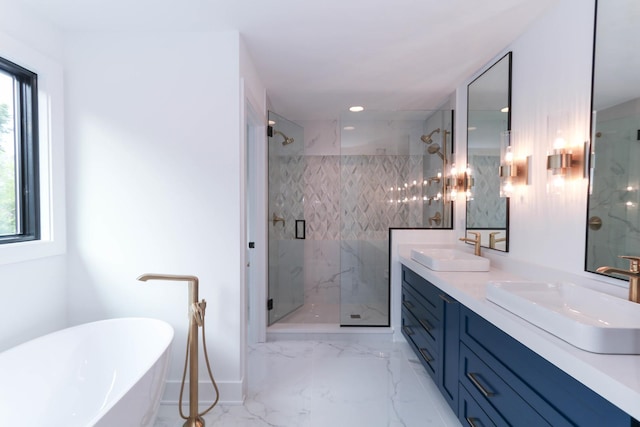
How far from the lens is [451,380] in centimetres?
194

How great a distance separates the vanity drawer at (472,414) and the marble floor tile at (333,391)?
0.89 ft

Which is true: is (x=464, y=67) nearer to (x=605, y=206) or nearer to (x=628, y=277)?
(x=605, y=206)

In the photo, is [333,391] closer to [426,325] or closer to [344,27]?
[426,325]

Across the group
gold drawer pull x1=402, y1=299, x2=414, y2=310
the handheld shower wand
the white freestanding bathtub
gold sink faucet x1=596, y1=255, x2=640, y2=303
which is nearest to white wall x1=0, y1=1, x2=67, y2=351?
the white freestanding bathtub

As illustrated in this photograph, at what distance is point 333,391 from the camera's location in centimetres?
232

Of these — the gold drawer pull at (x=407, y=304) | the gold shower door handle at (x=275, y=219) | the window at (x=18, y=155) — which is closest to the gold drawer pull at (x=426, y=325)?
the gold drawer pull at (x=407, y=304)

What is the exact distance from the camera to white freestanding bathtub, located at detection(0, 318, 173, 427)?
1.47 metres

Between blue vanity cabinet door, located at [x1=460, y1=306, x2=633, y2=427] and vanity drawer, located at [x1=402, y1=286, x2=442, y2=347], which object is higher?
blue vanity cabinet door, located at [x1=460, y1=306, x2=633, y2=427]

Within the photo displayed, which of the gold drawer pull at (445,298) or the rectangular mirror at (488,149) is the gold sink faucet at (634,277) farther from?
the rectangular mirror at (488,149)

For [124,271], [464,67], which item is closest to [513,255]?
[464,67]

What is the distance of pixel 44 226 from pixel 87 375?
3.14ft

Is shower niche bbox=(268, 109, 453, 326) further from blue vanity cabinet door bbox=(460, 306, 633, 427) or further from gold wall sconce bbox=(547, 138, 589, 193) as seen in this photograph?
blue vanity cabinet door bbox=(460, 306, 633, 427)

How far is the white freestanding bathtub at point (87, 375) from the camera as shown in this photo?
4.82ft

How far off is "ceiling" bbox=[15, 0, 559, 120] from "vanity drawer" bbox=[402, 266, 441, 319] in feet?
5.48
